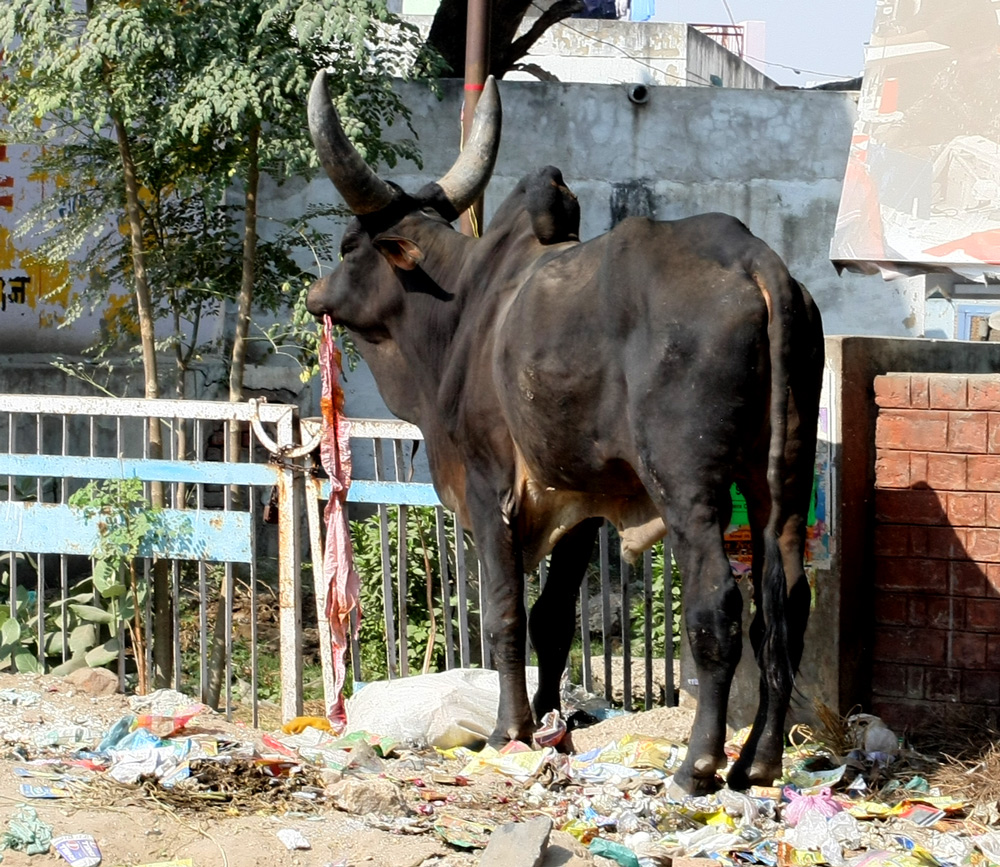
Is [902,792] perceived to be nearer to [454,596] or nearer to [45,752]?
[45,752]

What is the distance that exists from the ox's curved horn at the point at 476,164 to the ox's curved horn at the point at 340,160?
1.21 feet

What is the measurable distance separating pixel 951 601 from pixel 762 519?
4.11 ft

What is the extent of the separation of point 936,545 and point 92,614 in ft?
12.5

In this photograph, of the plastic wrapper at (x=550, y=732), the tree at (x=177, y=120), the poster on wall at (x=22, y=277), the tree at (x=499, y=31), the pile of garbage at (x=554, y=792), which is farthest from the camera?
the tree at (x=499, y=31)

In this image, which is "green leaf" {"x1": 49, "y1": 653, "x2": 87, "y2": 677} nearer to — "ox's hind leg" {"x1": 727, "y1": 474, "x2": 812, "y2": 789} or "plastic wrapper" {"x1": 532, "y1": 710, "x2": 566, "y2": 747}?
"plastic wrapper" {"x1": 532, "y1": 710, "x2": 566, "y2": 747}

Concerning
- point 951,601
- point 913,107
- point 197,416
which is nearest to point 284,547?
point 197,416

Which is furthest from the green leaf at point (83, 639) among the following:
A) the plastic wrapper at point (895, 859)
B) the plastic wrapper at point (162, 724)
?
the plastic wrapper at point (895, 859)

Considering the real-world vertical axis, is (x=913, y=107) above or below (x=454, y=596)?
above

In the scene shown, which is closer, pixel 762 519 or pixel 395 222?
pixel 762 519

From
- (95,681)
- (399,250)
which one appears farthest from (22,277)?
(399,250)

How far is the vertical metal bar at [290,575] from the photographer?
6.28 m

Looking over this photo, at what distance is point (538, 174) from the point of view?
5383mm

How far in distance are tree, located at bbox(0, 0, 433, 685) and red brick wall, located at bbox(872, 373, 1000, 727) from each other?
3.32 metres

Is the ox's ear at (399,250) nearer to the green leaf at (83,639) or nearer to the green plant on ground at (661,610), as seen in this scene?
the green plant on ground at (661,610)
